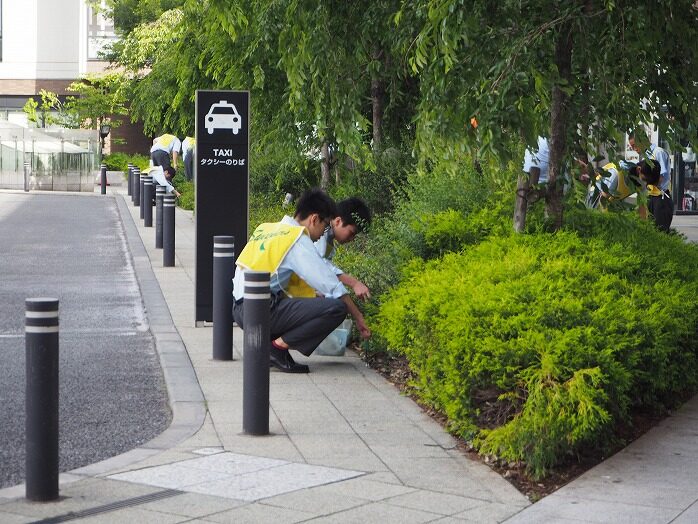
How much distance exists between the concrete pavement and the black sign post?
8.41ft

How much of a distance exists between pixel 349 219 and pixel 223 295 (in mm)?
1074

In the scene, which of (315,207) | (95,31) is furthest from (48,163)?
(315,207)

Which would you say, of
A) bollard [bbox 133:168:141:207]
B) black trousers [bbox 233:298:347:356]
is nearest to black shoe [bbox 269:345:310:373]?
black trousers [bbox 233:298:347:356]

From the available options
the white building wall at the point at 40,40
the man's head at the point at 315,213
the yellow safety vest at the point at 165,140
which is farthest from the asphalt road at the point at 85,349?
the white building wall at the point at 40,40

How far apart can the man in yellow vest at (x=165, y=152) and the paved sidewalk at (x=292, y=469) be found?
A: 1981 centimetres

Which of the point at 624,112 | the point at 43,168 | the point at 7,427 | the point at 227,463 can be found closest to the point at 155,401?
the point at 7,427

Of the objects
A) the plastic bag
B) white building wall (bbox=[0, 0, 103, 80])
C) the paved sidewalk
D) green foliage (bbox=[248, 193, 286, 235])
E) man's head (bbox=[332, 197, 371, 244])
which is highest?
white building wall (bbox=[0, 0, 103, 80])

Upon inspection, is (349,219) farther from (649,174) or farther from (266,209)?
(266,209)

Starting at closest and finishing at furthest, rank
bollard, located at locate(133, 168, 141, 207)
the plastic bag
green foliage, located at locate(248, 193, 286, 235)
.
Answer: the plastic bag, green foliage, located at locate(248, 193, 286, 235), bollard, located at locate(133, 168, 141, 207)

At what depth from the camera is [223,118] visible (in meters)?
10.7

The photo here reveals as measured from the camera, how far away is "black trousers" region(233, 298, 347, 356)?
27.7 ft

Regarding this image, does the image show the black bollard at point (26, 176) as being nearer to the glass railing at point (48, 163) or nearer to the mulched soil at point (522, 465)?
the glass railing at point (48, 163)

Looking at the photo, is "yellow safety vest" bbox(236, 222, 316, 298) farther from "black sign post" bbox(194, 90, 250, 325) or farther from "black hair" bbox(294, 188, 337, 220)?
"black sign post" bbox(194, 90, 250, 325)

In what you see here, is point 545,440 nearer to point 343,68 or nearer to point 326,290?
point 326,290
